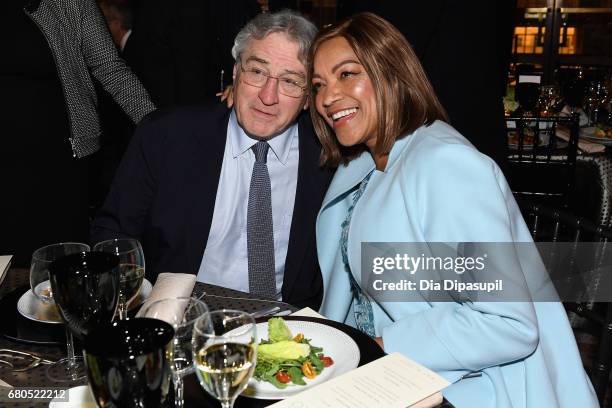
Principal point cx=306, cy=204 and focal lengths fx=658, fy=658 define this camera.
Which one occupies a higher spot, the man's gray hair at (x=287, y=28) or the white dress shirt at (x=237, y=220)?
the man's gray hair at (x=287, y=28)

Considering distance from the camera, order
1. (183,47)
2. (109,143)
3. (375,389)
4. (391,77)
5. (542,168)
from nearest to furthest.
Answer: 1. (375,389)
2. (391,77)
3. (542,168)
4. (183,47)
5. (109,143)

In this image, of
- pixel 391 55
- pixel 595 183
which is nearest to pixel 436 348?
pixel 391 55

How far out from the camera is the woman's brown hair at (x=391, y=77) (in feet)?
5.65

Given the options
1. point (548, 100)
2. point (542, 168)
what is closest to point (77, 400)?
point (542, 168)

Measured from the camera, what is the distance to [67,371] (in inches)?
48.3

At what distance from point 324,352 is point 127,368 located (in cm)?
51

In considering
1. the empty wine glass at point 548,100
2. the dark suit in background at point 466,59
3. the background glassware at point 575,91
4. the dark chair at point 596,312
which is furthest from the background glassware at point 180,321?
the background glassware at point 575,91

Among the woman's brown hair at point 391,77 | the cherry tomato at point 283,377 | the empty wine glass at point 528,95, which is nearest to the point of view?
the cherry tomato at point 283,377

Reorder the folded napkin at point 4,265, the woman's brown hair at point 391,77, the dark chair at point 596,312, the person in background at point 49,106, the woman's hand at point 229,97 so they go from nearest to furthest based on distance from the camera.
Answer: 1. the dark chair at point 596,312
2. the folded napkin at point 4,265
3. the woman's brown hair at point 391,77
4. the woman's hand at point 229,97
5. the person in background at point 49,106

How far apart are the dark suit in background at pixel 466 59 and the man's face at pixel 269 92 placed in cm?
65

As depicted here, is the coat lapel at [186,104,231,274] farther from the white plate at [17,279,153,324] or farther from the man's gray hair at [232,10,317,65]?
the white plate at [17,279,153,324]

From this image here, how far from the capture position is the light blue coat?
1.46m

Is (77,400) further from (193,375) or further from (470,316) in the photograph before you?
(470,316)

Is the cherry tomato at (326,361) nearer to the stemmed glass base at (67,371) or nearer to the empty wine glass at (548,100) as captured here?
the stemmed glass base at (67,371)
